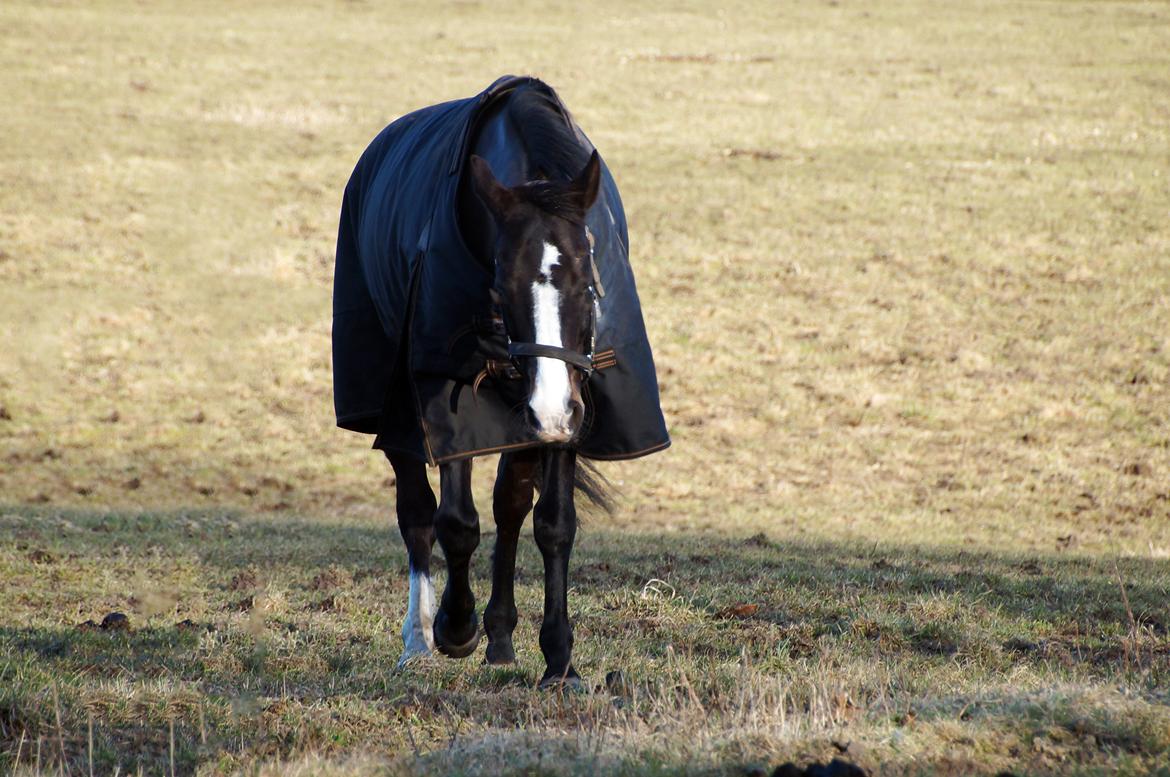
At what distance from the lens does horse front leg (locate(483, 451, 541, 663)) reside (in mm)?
5512

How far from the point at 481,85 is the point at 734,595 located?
84.4 feet

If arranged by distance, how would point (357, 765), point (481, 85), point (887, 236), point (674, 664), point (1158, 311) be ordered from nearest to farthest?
1. point (357, 765)
2. point (674, 664)
3. point (1158, 311)
4. point (887, 236)
5. point (481, 85)

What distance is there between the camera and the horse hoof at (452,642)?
5660mm

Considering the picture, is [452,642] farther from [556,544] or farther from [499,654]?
[556,544]

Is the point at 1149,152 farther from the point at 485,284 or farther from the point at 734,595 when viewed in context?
the point at 485,284

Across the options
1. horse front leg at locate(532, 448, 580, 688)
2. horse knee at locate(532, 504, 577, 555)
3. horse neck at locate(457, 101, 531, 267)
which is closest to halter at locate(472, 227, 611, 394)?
horse neck at locate(457, 101, 531, 267)

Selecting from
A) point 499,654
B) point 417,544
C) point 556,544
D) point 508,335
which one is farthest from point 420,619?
point 508,335

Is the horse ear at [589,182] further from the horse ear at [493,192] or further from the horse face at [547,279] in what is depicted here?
the horse ear at [493,192]

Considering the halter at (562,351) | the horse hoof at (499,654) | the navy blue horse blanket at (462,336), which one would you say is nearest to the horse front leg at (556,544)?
the navy blue horse blanket at (462,336)

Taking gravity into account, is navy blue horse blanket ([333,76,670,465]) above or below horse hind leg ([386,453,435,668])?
above

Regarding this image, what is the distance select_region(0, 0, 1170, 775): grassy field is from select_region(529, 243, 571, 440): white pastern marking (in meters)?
1.00

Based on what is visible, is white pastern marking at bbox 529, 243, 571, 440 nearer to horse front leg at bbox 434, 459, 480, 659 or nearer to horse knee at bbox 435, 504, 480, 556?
horse front leg at bbox 434, 459, 480, 659

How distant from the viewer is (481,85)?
31156mm

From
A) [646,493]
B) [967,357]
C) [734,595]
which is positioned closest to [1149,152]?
[967,357]
